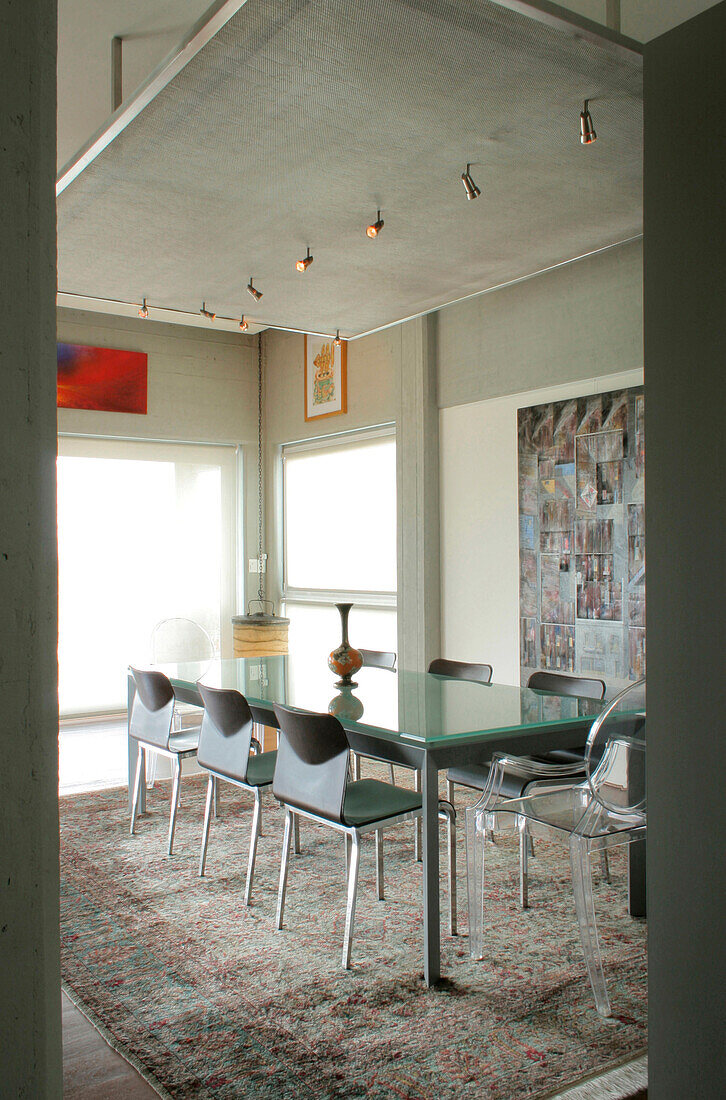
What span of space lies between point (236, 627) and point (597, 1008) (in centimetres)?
566

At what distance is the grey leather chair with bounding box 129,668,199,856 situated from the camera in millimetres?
4172

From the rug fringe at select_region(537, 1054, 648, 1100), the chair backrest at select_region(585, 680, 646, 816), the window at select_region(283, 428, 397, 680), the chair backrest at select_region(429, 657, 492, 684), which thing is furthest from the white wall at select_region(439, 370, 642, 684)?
the rug fringe at select_region(537, 1054, 648, 1100)

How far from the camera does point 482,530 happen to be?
602 cm

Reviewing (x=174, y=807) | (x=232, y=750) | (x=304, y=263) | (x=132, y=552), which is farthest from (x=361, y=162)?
(x=132, y=552)

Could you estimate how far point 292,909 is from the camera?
3420 mm

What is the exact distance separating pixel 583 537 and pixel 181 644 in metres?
2.92

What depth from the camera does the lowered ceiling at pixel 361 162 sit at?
2.68 m

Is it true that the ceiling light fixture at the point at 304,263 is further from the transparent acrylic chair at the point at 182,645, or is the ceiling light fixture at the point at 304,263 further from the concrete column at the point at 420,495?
the transparent acrylic chair at the point at 182,645

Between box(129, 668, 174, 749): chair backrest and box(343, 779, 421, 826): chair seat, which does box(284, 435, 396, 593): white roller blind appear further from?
box(343, 779, 421, 826): chair seat

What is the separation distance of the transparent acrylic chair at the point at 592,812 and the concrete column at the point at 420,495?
335cm

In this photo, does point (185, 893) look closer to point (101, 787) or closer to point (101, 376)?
point (101, 787)

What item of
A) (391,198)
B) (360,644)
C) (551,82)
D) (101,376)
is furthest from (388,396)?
(551,82)

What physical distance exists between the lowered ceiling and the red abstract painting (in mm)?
2779

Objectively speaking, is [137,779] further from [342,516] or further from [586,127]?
[342,516]
